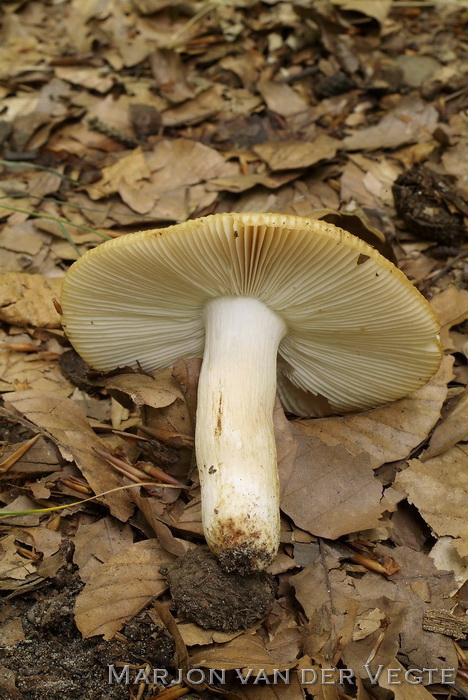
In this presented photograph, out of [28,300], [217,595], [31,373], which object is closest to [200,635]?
[217,595]

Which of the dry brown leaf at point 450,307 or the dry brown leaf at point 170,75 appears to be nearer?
the dry brown leaf at point 450,307

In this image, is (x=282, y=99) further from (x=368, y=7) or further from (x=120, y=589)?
(x=120, y=589)

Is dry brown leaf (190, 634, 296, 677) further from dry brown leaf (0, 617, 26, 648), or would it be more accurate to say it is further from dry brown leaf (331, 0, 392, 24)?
dry brown leaf (331, 0, 392, 24)

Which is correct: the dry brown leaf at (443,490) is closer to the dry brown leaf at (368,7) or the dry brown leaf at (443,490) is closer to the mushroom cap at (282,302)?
the mushroom cap at (282,302)

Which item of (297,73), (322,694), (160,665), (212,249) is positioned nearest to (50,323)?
(212,249)

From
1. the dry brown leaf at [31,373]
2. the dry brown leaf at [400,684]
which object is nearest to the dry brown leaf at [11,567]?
the dry brown leaf at [31,373]

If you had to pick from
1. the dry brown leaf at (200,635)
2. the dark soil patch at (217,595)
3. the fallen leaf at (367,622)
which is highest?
the dark soil patch at (217,595)

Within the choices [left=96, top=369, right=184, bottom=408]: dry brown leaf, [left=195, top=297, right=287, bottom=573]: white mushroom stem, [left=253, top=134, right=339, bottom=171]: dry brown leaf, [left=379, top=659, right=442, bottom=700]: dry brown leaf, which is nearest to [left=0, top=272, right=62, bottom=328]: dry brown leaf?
[left=96, top=369, right=184, bottom=408]: dry brown leaf
